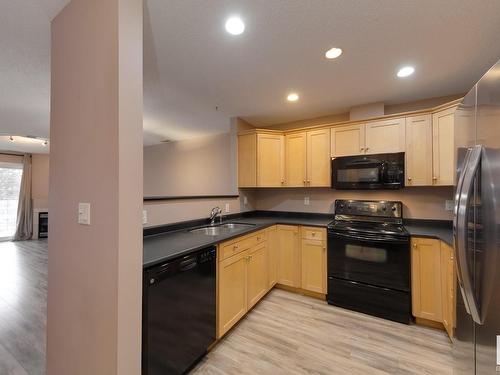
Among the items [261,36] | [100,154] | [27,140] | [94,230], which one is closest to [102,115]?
[100,154]

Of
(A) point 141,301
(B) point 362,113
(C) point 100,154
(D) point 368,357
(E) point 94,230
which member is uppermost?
(B) point 362,113

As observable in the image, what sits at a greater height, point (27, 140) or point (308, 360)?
point (27, 140)

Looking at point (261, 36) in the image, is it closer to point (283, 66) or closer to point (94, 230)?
point (283, 66)

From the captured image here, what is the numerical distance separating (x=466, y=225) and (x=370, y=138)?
6.50 feet

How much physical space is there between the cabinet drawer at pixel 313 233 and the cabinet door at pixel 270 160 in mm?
841

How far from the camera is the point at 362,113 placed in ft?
9.89

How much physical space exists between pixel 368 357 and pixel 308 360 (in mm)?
504

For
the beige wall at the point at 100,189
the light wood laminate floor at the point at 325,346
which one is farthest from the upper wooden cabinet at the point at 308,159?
Answer: the beige wall at the point at 100,189

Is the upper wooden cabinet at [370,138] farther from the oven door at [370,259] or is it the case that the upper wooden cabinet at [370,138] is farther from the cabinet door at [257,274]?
the cabinet door at [257,274]

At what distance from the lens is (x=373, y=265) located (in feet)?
8.04

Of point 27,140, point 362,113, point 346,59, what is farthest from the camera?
point 27,140

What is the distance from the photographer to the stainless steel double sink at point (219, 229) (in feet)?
8.35

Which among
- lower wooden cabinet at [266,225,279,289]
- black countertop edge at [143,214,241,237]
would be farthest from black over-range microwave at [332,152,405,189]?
black countertop edge at [143,214,241,237]

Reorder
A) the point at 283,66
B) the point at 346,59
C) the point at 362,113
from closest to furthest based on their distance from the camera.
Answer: the point at 346,59 → the point at 283,66 → the point at 362,113
